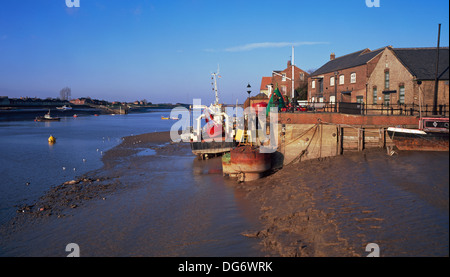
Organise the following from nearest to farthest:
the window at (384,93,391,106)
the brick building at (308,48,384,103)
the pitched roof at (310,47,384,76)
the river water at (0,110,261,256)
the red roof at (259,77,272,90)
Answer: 1. the river water at (0,110,261,256)
2. the window at (384,93,391,106)
3. the brick building at (308,48,384,103)
4. the pitched roof at (310,47,384,76)
5. the red roof at (259,77,272,90)

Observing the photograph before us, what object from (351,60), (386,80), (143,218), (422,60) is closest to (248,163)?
(143,218)

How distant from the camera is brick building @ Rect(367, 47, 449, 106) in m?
25.6

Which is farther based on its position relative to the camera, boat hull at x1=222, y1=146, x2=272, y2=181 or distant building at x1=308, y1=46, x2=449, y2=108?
distant building at x1=308, y1=46, x2=449, y2=108

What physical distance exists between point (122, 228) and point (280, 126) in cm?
1340

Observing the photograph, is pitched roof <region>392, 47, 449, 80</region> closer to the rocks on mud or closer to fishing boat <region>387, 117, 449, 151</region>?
fishing boat <region>387, 117, 449, 151</region>

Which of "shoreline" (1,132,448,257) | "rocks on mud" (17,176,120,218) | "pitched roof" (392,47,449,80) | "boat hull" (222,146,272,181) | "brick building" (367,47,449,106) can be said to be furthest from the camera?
"pitched roof" (392,47,449,80)

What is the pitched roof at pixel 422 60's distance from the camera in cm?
2600

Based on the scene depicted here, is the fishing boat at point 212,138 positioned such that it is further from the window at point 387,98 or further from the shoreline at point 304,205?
the window at point 387,98

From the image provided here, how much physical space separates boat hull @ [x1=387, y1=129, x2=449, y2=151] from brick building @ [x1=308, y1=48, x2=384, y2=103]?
12.0 m

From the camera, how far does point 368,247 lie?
398 inches

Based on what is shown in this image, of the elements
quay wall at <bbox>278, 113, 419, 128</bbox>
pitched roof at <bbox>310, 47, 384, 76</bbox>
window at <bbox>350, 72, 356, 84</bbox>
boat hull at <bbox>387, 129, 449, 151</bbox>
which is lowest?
boat hull at <bbox>387, 129, 449, 151</bbox>

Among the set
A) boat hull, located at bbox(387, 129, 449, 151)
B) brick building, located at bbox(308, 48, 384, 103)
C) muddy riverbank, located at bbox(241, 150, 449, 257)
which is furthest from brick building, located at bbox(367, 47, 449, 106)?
muddy riverbank, located at bbox(241, 150, 449, 257)
